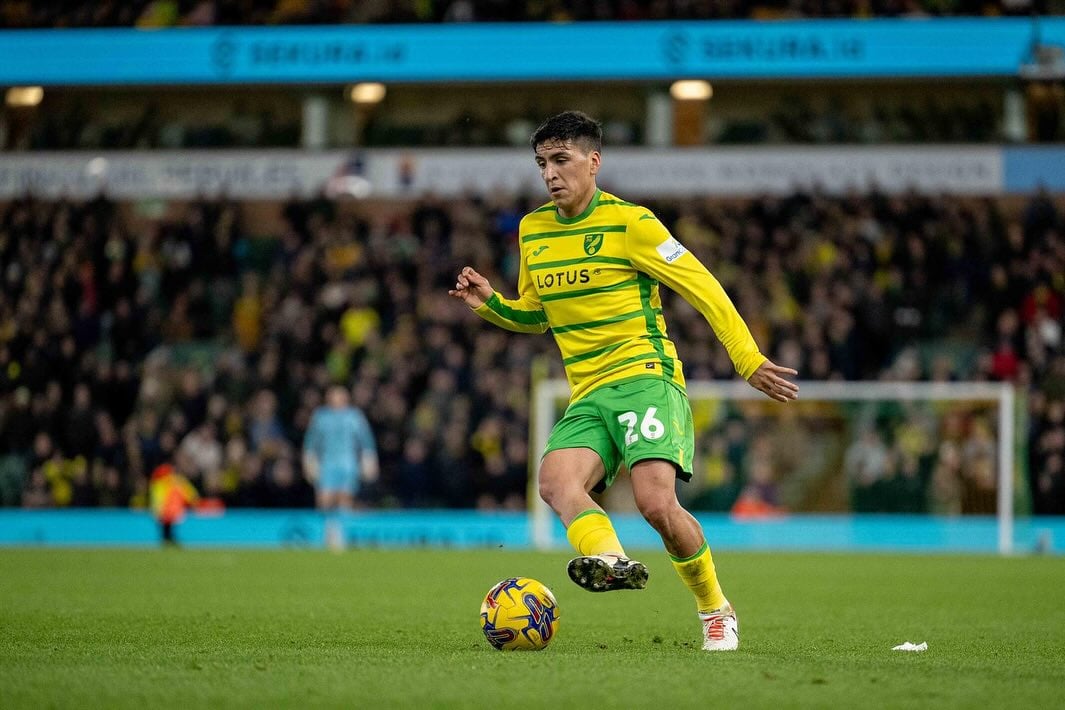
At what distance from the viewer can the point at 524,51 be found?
23.8 meters

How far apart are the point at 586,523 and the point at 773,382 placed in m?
0.90

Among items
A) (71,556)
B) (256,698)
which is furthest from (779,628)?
(71,556)

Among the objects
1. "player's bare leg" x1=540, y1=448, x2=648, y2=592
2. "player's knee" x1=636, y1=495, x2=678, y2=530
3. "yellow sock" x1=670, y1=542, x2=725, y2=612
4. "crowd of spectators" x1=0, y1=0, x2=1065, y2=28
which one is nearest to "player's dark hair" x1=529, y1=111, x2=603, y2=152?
"player's bare leg" x1=540, y1=448, x2=648, y2=592

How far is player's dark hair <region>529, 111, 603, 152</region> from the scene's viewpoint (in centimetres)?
631

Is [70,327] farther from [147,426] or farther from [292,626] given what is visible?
[292,626]

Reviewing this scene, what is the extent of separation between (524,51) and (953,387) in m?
9.11

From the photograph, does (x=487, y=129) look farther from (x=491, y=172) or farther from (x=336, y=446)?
(x=336, y=446)

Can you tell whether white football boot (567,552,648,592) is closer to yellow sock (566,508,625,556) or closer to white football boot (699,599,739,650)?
yellow sock (566,508,625,556)

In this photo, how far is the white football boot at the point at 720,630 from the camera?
6.41 m

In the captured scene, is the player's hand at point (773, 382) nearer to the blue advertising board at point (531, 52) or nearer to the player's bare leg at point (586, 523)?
the player's bare leg at point (586, 523)

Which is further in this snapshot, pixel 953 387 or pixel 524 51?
pixel 524 51

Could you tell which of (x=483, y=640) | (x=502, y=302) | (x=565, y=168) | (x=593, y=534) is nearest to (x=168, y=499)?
(x=483, y=640)

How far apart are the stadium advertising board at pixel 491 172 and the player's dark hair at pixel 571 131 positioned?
1625 cm

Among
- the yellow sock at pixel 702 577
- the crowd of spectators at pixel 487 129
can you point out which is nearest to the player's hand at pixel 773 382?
the yellow sock at pixel 702 577
